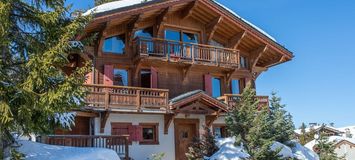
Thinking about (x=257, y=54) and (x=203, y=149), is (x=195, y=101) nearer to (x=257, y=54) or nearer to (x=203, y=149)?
(x=203, y=149)

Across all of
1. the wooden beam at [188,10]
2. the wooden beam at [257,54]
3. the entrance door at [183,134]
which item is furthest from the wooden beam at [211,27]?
the entrance door at [183,134]

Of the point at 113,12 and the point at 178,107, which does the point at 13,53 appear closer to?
the point at 113,12

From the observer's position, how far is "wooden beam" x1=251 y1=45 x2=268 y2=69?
21.4 metres

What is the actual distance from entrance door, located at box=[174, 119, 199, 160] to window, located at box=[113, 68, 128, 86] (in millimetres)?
3012

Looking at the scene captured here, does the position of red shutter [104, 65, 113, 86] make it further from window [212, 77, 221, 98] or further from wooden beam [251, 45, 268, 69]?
wooden beam [251, 45, 268, 69]

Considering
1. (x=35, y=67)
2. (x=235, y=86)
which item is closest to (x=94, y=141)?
(x=35, y=67)

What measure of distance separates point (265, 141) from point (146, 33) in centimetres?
838

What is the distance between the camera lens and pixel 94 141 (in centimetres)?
1405

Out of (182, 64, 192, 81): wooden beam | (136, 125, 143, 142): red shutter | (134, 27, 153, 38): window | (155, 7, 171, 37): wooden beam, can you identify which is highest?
(155, 7, 171, 37): wooden beam

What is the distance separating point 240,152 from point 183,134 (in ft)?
13.9

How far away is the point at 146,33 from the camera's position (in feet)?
63.5

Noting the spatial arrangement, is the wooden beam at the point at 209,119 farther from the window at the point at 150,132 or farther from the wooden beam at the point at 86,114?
the wooden beam at the point at 86,114

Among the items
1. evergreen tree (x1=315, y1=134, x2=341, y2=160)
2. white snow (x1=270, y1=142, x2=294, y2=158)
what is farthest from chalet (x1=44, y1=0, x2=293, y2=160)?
evergreen tree (x1=315, y1=134, x2=341, y2=160)

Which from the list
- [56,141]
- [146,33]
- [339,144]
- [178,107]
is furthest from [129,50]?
[339,144]
